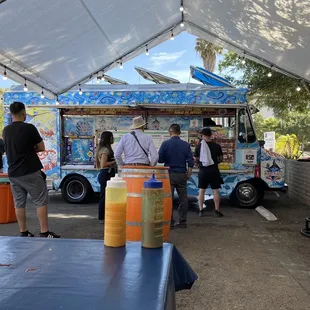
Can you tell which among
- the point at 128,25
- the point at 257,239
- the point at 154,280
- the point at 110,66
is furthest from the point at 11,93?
the point at 154,280

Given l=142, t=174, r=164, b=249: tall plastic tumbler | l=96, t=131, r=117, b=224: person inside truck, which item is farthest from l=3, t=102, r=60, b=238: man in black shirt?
l=142, t=174, r=164, b=249: tall plastic tumbler

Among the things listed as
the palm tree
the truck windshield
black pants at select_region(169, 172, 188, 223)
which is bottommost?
black pants at select_region(169, 172, 188, 223)

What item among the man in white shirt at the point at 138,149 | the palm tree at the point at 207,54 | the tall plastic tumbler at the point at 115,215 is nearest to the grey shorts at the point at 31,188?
the man in white shirt at the point at 138,149

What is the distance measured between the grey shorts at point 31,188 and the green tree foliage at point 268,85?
8.06 meters

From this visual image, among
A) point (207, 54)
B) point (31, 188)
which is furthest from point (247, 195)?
point (207, 54)

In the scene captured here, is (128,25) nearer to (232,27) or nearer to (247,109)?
(232,27)

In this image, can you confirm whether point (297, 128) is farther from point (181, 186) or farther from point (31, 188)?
point (31, 188)

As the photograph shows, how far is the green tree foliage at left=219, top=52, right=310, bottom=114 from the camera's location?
11586 mm

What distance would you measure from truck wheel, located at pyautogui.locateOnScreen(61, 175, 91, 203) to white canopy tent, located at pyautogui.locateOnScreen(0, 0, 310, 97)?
2.22 meters

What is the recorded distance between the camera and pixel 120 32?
24.2 ft

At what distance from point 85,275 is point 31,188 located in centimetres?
352

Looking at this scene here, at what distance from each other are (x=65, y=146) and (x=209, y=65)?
1583 centimetres

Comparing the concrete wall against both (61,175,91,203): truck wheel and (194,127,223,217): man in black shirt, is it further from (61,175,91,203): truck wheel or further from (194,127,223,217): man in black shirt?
(61,175,91,203): truck wheel

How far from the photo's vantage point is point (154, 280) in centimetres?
146
